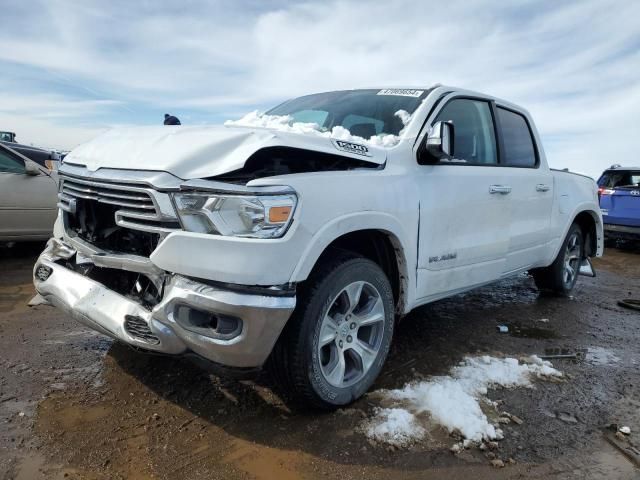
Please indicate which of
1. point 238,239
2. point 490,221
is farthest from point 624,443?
point 238,239

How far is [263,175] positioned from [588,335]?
344 centimetres

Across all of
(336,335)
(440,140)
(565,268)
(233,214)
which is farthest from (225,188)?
(565,268)

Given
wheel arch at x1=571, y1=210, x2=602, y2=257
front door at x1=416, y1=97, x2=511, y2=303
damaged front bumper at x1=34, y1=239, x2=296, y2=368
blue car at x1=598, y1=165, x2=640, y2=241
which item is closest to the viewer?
damaged front bumper at x1=34, y1=239, x2=296, y2=368

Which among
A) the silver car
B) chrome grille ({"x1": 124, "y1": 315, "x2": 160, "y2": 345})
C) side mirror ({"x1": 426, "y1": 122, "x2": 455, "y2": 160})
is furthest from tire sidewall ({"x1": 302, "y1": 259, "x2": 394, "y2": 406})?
the silver car

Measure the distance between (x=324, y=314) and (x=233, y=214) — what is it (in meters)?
0.68

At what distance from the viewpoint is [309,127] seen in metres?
3.45

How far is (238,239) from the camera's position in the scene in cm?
222

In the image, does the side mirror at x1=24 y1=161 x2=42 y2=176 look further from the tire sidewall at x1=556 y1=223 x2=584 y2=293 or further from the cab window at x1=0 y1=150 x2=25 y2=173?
the tire sidewall at x1=556 y1=223 x2=584 y2=293

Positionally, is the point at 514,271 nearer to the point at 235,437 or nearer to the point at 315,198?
the point at 315,198

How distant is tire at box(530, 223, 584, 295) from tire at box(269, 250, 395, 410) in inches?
126

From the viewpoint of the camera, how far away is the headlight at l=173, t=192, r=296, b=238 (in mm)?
2270

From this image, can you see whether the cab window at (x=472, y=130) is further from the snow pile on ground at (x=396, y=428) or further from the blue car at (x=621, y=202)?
the blue car at (x=621, y=202)

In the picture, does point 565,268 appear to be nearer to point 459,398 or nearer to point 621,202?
point 459,398

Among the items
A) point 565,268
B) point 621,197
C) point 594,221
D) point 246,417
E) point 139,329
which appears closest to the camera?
point 139,329
